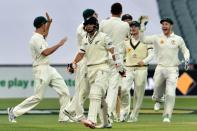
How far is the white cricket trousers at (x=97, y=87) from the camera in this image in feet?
55.2

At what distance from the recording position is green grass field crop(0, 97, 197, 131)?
16906 millimetres

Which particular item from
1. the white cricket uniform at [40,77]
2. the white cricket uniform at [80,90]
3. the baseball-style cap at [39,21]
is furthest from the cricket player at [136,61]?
the white cricket uniform at [80,90]

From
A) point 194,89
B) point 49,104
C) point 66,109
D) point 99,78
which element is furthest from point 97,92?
point 194,89

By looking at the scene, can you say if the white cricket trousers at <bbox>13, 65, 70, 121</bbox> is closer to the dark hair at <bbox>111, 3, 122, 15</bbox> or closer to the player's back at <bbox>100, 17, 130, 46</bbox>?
the player's back at <bbox>100, 17, 130, 46</bbox>

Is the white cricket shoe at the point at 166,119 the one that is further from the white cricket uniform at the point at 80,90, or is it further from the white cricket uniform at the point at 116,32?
the white cricket uniform at the point at 80,90

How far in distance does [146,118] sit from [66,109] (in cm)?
346

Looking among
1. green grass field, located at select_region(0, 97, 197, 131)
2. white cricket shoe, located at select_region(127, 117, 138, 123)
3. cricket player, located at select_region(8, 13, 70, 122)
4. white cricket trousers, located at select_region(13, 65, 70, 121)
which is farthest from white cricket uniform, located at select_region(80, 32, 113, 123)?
white cricket shoe, located at select_region(127, 117, 138, 123)

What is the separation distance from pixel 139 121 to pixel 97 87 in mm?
3762

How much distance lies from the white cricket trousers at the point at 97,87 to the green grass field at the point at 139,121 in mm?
377

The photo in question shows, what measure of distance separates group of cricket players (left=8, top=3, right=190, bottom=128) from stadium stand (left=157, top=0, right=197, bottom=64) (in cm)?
1283

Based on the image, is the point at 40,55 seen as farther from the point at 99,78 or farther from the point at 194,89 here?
the point at 194,89

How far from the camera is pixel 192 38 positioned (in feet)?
113

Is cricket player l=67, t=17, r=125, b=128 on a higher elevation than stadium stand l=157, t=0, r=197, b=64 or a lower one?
lower

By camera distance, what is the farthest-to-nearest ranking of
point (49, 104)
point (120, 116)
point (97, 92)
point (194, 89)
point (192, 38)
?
point (192, 38) < point (194, 89) < point (49, 104) < point (120, 116) < point (97, 92)
